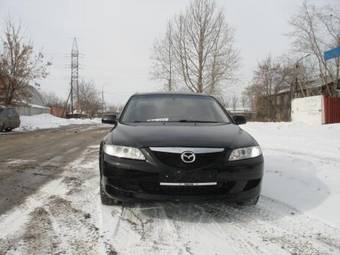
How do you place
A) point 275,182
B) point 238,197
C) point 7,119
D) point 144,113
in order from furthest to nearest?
point 7,119 < point 275,182 < point 144,113 < point 238,197

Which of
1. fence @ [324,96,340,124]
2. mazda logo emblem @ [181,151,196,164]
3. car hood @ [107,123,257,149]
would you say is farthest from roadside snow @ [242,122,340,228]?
fence @ [324,96,340,124]

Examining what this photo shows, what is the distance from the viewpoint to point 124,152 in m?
4.00

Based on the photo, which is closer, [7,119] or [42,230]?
[42,230]

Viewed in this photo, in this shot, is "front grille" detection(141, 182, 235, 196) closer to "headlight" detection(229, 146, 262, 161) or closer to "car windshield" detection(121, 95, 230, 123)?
"headlight" detection(229, 146, 262, 161)

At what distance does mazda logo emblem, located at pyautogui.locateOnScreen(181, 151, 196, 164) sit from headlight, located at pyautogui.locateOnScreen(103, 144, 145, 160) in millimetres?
400

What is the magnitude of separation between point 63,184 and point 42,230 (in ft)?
7.62

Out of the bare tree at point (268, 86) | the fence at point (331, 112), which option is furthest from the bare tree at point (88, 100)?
the fence at point (331, 112)

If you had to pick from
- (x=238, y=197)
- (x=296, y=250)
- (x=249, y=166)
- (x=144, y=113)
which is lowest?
(x=296, y=250)

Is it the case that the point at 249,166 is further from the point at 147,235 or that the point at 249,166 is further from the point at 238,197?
the point at 147,235

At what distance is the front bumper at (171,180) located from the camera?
3.83m

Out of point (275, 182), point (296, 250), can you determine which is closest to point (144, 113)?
point (275, 182)

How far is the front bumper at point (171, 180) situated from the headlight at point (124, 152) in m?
0.05

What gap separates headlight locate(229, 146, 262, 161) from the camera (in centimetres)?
396

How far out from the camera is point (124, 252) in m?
3.20
